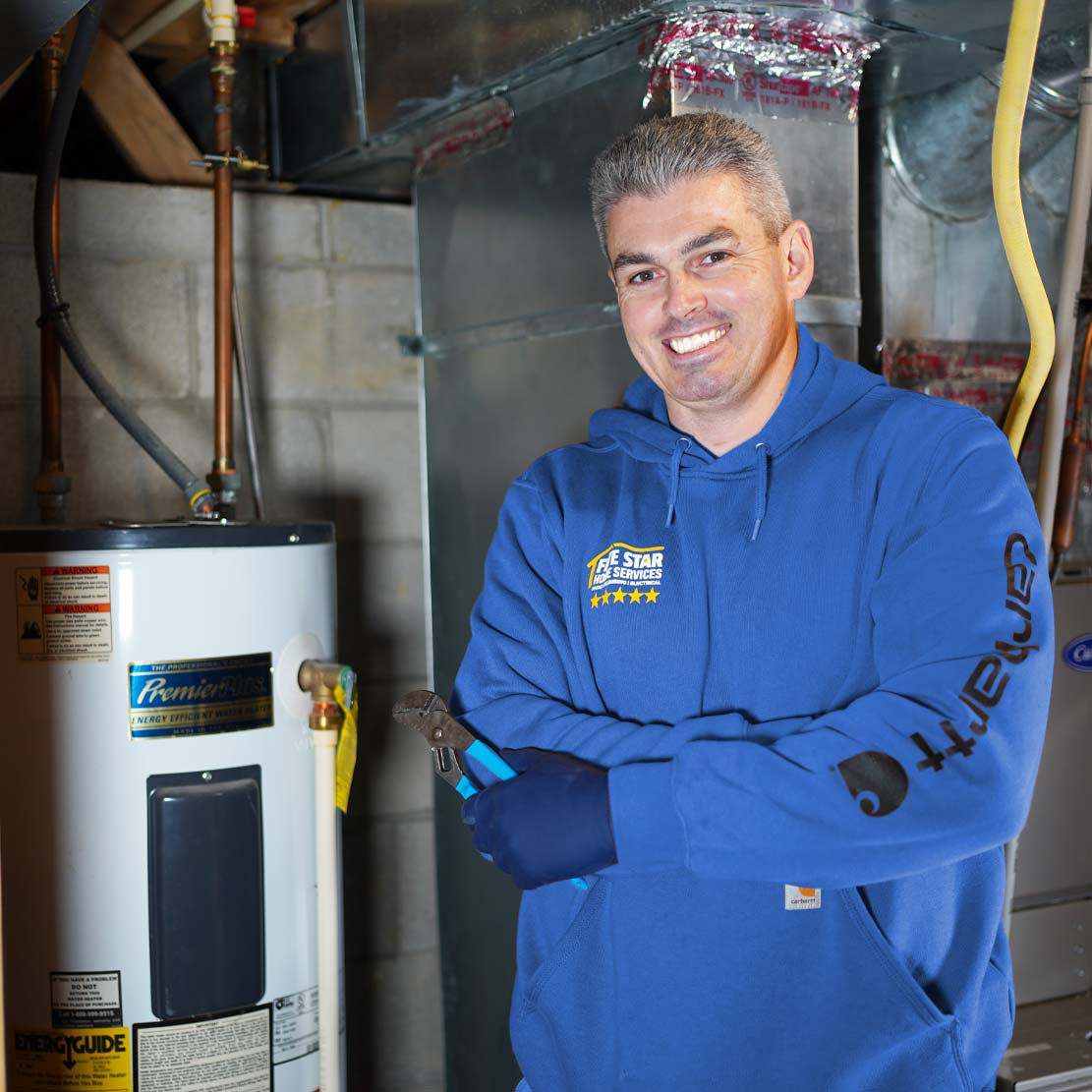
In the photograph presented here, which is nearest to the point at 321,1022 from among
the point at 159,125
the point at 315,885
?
the point at 315,885

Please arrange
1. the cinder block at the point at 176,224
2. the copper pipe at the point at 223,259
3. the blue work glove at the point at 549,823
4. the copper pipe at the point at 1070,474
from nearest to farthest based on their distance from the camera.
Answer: the blue work glove at the point at 549,823, the copper pipe at the point at 1070,474, the copper pipe at the point at 223,259, the cinder block at the point at 176,224

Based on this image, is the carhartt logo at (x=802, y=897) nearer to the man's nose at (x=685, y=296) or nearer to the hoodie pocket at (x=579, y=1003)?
the hoodie pocket at (x=579, y=1003)

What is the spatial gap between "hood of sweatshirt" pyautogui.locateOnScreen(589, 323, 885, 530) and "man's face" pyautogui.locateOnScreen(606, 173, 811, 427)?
1.7 inches

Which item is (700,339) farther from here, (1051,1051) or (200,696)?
(1051,1051)

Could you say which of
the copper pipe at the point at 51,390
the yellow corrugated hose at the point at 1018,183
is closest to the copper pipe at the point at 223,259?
the copper pipe at the point at 51,390

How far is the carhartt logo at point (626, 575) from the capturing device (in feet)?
4.60

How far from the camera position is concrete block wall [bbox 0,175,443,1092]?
2365 mm

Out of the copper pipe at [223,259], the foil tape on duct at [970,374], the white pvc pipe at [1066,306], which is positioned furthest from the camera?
the copper pipe at [223,259]

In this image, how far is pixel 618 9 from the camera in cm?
169

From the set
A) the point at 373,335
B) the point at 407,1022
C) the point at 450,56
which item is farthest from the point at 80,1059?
the point at 450,56

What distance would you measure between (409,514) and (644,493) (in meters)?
1.23

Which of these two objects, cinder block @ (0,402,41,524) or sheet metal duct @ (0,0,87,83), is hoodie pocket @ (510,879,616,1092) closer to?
sheet metal duct @ (0,0,87,83)

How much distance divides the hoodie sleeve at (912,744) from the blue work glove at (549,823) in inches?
0.9

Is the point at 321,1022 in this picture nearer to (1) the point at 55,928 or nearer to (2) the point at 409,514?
(1) the point at 55,928
